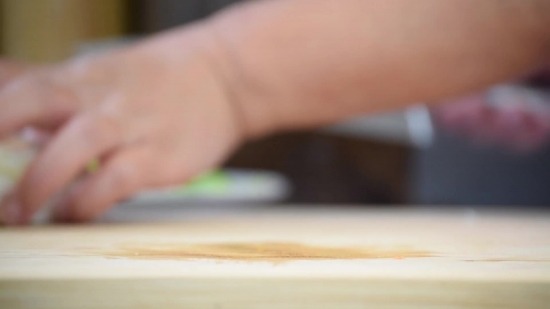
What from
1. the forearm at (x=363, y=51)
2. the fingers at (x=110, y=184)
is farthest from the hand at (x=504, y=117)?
the fingers at (x=110, y=184)

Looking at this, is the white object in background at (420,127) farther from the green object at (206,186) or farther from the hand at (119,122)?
the hand at (119,122)

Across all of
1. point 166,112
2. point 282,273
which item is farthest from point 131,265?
point 166,112

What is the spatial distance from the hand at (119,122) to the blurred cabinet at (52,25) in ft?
2.94

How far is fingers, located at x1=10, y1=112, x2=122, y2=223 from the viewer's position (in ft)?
1.22

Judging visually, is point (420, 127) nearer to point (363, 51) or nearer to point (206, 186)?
point (206, 186)

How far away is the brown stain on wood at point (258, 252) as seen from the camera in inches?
7.9

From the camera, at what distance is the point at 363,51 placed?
1.43 ft

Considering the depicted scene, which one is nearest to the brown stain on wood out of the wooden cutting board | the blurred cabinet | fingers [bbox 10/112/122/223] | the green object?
the wooden cutting board

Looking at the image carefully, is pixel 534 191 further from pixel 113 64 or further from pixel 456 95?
pixel 113 64

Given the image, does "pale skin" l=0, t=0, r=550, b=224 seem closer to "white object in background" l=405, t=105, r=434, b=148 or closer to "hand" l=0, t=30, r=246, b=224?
"hand" l=0, t=30, r=246, b=224

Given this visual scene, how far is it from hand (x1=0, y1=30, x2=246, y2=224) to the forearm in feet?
0.08

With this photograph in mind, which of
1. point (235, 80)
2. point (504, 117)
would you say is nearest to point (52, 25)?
point (504, 117)

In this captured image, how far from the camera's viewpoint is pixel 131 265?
182mm

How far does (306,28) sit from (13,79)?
0.61 ft
